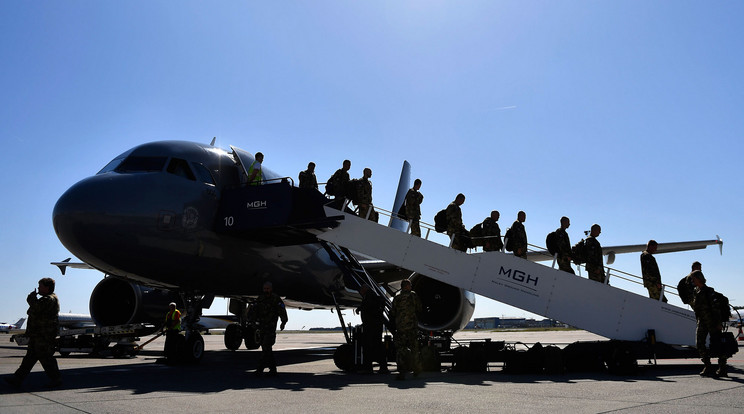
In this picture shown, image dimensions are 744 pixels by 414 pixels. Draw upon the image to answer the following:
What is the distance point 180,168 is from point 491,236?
612 centimetres

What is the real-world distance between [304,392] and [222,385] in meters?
1.41

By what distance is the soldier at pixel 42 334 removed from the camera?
22.2 feet

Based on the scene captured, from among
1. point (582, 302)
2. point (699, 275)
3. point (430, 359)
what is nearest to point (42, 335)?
point (430, 359)

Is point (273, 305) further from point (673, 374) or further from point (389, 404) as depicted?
point (673, 374)

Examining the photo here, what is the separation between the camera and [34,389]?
21.3 ft

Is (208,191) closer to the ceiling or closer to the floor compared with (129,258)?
closer to the ceiling

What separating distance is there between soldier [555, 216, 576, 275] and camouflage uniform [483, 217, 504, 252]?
3.62 feet

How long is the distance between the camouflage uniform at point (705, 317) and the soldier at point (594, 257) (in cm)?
209

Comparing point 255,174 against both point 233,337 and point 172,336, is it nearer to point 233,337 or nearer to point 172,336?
point 172,336

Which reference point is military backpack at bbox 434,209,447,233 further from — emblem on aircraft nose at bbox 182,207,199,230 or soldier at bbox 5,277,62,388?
soldier at bbox 5,277,62,388

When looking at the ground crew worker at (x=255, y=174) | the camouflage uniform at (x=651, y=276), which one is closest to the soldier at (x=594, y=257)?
the camouflage uniform at (x=651, y=276)

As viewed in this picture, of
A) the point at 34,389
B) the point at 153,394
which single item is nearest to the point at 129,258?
the point at 34,389

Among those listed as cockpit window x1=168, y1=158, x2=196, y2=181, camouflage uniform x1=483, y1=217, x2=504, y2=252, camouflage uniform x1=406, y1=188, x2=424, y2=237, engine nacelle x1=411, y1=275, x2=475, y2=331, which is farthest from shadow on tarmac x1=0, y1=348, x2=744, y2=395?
engine nacelle x1=411, y1=275, x2=475, y2=331

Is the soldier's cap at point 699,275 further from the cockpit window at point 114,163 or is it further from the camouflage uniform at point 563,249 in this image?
the cockpit window at point 114,163
